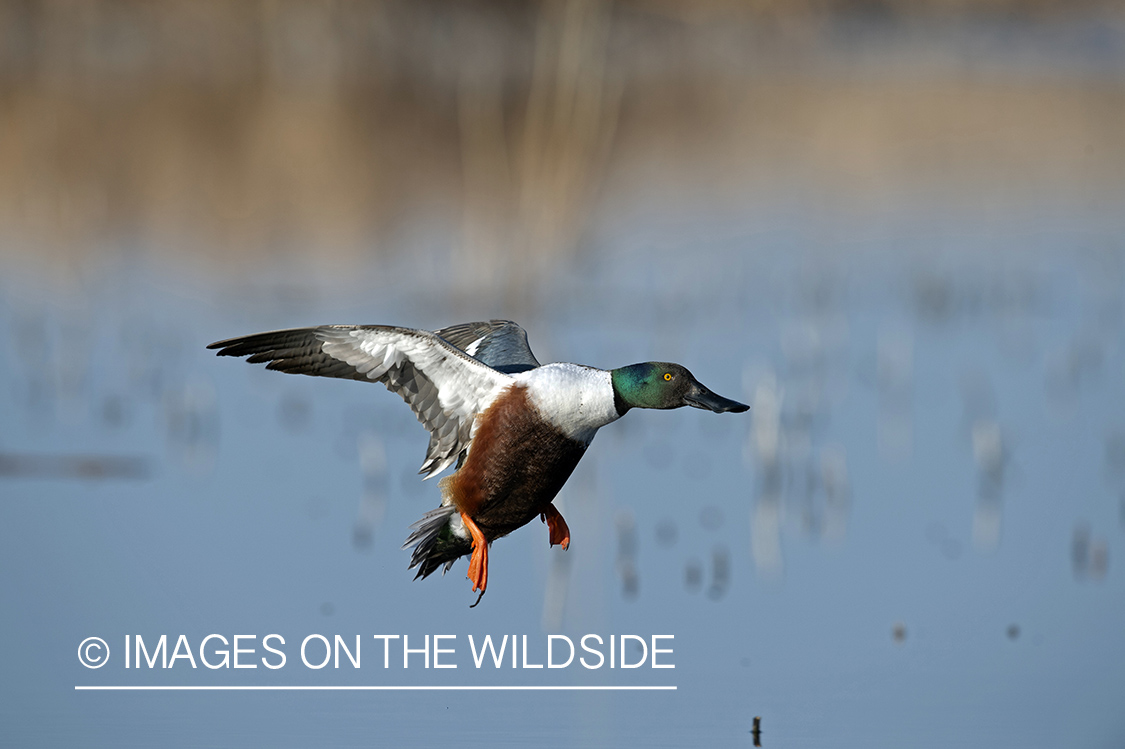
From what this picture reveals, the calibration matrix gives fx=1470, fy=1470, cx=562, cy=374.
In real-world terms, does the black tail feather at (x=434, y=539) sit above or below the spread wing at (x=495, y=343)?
below

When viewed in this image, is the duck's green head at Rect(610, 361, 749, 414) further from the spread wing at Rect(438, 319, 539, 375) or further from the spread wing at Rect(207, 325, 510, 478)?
the spread wing at Rect(438, 319, 539, 375)

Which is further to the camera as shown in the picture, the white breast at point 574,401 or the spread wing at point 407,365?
the spread wing at point 407,365

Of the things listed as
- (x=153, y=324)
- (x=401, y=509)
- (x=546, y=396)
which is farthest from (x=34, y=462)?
(x=546, y=396)

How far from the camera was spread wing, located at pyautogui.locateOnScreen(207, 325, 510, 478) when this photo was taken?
424 centimetres

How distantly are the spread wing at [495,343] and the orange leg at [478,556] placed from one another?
25.2 inches

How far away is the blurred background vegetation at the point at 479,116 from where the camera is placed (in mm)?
11391

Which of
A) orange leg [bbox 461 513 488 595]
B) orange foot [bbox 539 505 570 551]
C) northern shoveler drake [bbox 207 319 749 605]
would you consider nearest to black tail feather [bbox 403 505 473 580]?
northern shoveler drake [bbox 207 319 749 605]

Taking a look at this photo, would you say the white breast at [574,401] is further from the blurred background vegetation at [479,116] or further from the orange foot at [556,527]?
the blurred background vegetation at [479,116]

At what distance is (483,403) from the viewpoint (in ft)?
14.2

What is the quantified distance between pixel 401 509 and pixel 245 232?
18.6 feet

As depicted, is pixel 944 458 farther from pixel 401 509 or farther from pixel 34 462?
pixel 34 462

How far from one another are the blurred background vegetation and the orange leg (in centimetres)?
487

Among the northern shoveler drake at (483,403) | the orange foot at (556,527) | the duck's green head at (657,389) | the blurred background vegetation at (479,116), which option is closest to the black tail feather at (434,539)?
the northern shoveler drake at (483,403)

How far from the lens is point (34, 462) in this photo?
22.2ft
